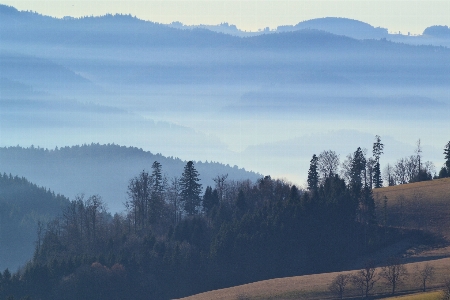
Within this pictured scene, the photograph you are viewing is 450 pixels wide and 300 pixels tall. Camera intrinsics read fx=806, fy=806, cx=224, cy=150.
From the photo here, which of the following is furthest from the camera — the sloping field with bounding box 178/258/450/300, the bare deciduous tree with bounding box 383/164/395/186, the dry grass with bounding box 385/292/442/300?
the bare deciduous tree with bounding box 383/164/395/186

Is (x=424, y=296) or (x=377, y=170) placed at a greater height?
(x=377, y=170)

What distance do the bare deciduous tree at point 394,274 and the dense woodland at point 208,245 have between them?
17697 millimetres

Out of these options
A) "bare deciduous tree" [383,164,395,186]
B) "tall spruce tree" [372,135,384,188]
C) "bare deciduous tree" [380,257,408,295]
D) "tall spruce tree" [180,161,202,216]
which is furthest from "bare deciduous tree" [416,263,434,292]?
"bare deciduous tree" [383,164,395,186]

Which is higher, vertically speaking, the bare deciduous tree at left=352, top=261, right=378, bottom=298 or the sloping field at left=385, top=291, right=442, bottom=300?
the bare deciduous tree at left=352, top=261, right=378, bottom=298

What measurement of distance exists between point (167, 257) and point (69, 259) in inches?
487

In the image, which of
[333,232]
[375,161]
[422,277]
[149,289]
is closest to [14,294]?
[149,289]

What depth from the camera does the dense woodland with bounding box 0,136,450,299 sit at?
9844cm

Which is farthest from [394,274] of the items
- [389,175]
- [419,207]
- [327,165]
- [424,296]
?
[389,175]

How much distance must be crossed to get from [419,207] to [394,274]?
30.2 meters

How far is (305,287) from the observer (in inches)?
3228

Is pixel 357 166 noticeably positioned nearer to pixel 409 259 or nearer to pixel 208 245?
pixel 208 245

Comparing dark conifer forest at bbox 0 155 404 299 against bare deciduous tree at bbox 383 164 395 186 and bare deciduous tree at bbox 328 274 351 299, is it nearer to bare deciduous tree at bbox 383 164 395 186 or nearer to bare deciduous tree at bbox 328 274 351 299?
bare deciduous tree at bbox 328 274 351 299

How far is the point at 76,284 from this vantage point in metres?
97.0

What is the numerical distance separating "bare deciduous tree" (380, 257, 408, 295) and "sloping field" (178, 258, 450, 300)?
0.53 m
